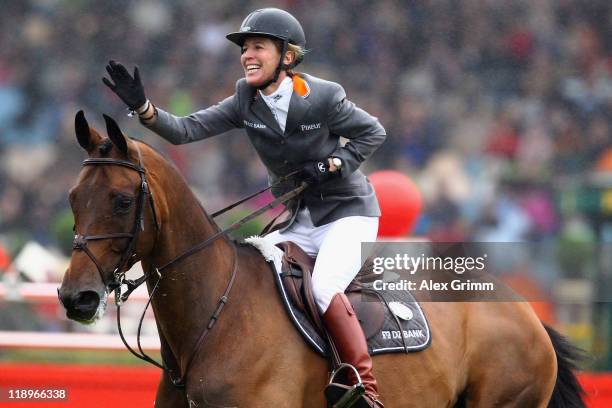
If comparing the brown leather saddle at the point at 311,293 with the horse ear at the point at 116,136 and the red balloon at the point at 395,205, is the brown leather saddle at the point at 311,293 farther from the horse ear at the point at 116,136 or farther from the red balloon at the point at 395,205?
the red balloon at the point at 395,205

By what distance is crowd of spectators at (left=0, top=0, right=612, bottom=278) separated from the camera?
40.7ft

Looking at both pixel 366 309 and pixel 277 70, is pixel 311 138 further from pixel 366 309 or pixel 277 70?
pixel 366 309

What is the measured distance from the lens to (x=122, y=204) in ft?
14.8

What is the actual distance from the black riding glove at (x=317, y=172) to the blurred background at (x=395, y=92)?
21.5 feet

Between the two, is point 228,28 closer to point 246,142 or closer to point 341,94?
point 246,142

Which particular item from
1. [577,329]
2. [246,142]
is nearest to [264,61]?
[577,329]

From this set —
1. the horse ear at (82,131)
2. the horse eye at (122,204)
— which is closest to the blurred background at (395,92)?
the horse ear at (82,131)

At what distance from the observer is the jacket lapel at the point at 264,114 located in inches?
204

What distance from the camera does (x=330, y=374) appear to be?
16.5 ft

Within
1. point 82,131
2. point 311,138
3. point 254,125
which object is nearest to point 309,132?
point 311,138

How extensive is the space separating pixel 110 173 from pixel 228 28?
10.2 m

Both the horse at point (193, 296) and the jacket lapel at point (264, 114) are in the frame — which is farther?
the jacket lapel at point (264, 114)

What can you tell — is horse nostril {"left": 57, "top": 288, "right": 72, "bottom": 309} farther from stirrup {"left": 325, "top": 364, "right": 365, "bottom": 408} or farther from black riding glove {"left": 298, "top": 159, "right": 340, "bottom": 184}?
black riding glove {"left": 298, "top": 159, "right": 340, "bottom": 184}

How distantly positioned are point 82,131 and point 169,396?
53.1 inches
